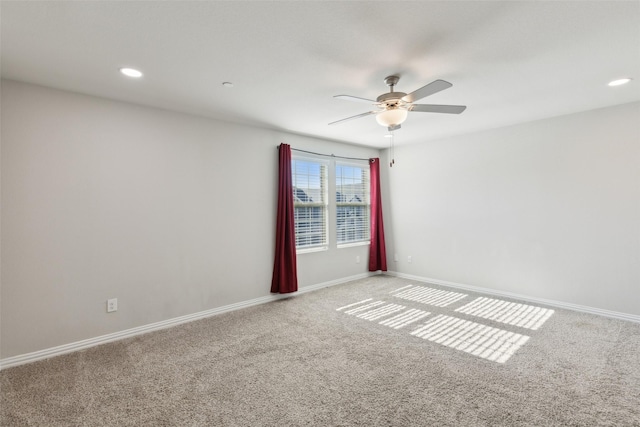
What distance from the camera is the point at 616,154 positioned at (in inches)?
135

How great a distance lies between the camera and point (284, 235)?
4.28 m

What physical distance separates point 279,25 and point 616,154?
160 inches

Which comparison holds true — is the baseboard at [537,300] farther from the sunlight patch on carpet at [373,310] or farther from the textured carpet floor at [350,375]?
the sunlight patch on carpet at [373,310]

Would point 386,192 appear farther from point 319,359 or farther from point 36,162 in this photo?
point 36,162

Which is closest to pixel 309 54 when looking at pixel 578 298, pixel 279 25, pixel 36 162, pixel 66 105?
pixel 279 25

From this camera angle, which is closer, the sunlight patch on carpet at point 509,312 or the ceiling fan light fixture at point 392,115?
the ceiling fan light fixture at point 392,115

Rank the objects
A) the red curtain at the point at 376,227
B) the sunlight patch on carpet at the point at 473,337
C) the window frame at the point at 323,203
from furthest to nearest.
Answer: the red curtain at the point at 376,227 < the window frame at the point at 323,203 < the sunlight patch on carpet at the point at 473,337

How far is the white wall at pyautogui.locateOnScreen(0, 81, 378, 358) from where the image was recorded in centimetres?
262

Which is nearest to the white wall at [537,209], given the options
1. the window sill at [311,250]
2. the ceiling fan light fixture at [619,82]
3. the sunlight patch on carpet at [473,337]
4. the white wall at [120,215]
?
the ceiling fan light fixture at [619,82]

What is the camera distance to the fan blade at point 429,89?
211cm

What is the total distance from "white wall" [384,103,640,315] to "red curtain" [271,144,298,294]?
237cm

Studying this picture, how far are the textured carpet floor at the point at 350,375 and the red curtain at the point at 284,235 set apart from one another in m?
0.75

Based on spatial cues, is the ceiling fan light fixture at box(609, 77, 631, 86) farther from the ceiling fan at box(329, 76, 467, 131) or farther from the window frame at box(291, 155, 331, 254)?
the window frame at box(291, 155, 331, 254)

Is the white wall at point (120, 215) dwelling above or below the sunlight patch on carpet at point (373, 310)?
above
